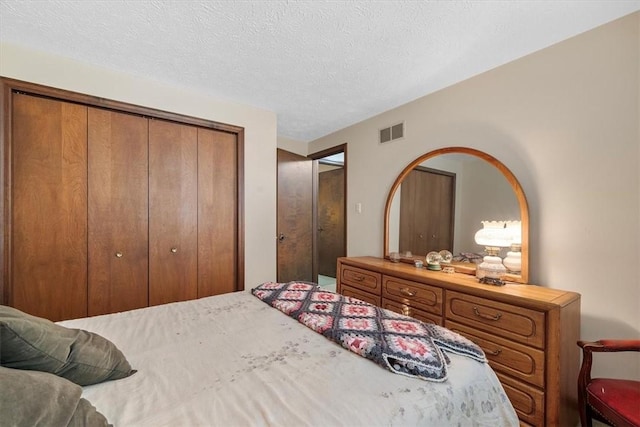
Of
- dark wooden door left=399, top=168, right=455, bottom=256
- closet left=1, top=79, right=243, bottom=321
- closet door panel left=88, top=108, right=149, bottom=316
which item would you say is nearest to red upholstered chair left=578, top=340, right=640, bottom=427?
dark wooden door left=399, top=168, right=455, bottom=256

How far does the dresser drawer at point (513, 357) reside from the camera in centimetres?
145

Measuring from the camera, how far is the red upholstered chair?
3.82 ft

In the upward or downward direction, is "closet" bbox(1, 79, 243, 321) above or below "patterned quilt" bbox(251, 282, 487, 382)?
above

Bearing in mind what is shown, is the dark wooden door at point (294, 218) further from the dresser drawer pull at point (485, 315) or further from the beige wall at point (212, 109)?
the dresser drawer pull at point (485, 315)

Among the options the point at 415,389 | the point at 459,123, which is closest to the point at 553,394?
the point at 415,389

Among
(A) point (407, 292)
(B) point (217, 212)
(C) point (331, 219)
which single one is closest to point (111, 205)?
(B) point (217, 212)

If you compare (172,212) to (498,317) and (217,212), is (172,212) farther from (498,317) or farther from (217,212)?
(498,317)

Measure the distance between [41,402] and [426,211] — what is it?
2580 mm

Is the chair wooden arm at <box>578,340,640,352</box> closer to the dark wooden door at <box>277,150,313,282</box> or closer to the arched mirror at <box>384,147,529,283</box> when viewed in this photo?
the arched mirror at <box>384,147,529,283</box>

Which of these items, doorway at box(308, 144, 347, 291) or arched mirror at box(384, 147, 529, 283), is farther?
doorway at box(308, 144, 347, 291)

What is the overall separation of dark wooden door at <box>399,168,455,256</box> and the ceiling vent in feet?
1.37

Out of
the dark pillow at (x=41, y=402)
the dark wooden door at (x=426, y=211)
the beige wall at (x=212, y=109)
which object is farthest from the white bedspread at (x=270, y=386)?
the beige wall at (x=212, y=109)

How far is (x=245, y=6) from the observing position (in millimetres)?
1454

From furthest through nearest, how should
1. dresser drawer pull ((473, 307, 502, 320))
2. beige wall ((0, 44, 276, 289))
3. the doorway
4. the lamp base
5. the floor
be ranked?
1. the doorway
2. the floor
3. beige wall ((0, 44, 276, 289))
4. the lamp base
5. dresser drawer pull ((473, 307, 502, 320))
